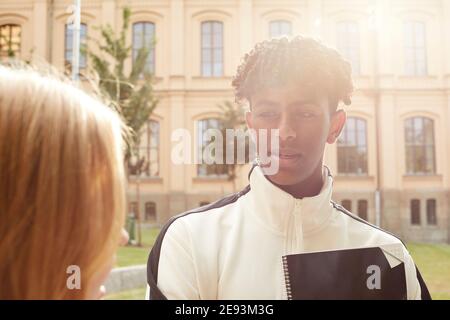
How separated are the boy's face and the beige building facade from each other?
50 cm

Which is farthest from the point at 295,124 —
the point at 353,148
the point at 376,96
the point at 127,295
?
the point at 127,295

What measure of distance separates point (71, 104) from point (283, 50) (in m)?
0.42

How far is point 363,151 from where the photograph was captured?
1483 mm

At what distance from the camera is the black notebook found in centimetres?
75

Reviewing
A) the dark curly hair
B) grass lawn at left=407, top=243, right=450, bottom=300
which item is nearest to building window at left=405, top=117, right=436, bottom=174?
grass lawn at left=407, top=243, right=450, bottom=300

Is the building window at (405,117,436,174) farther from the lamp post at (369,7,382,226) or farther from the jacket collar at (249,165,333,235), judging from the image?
the jacket collar at (249,165,333,235)

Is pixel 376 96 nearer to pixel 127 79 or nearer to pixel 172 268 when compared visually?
pixel 172 268

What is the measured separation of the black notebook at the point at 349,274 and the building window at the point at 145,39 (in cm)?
117

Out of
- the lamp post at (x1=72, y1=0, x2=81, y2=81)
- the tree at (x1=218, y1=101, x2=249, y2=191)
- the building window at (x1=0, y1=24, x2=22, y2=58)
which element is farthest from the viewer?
the tree at (x1=218, y1=101, x2=249, y2=191)

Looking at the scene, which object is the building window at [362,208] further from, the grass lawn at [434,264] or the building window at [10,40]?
the building window at [10,40]

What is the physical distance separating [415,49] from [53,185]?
1271mm

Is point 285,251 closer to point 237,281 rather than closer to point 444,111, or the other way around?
point 237,281

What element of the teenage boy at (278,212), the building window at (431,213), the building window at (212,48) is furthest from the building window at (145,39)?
the building window at (431,213)
